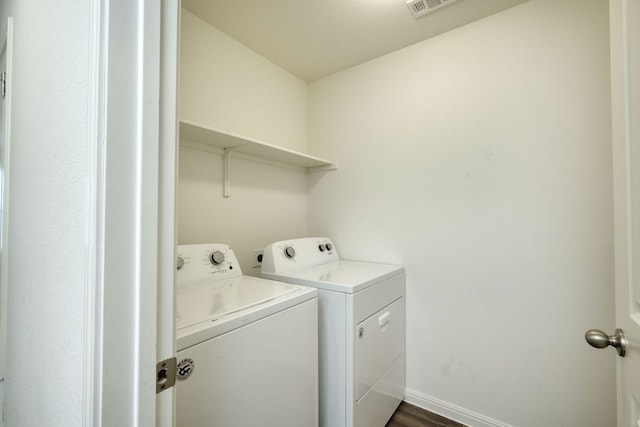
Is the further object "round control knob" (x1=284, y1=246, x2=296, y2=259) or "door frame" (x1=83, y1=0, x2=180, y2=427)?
"round control knob" (x1=284, y1=246, x2=296, y2=259)

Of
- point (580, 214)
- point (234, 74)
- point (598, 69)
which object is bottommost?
point (580, 214)

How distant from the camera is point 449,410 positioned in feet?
5.37

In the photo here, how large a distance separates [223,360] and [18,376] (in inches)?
27.8

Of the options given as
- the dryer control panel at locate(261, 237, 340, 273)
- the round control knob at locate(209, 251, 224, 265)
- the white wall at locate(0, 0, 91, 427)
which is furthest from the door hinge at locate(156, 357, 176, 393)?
the dryer control panel at locate(261, 237, 340, 273)

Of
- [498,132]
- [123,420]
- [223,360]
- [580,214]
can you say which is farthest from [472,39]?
[123,420]

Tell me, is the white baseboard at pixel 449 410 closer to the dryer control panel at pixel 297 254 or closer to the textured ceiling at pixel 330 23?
the dryer control panel at pixel 297 254

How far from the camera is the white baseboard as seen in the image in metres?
1.53

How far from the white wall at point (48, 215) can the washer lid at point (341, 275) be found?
37.4 inches

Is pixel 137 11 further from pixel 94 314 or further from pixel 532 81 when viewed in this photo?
pixel 532 81

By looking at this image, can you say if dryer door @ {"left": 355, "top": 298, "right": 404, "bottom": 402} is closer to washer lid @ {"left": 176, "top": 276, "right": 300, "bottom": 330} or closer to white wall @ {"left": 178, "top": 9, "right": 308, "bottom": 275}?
washer lid @ {"left": 176, "top": 276, "right": 300, "bottom": 330}

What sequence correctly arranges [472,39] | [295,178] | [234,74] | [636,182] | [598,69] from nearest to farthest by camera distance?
[636,182] < [598,69] < [472,39] < [234,74] < [295,178]

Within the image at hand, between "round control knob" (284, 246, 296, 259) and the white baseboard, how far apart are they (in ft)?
3.88

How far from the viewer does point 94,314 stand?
0.43m

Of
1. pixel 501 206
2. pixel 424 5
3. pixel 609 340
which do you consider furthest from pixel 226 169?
pixel 609 340
